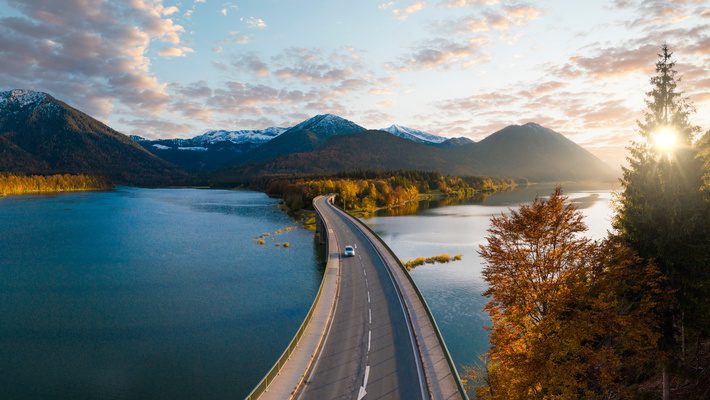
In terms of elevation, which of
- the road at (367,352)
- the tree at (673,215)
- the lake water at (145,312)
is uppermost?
the tree at (673,215)

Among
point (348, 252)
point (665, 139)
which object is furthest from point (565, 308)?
point (348, 252)

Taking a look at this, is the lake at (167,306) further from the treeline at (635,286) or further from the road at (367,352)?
the treeline at (635,286)

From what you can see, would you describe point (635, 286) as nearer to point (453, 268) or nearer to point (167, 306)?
point (453, 268)

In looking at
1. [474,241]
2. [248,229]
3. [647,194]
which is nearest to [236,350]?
[647,194]

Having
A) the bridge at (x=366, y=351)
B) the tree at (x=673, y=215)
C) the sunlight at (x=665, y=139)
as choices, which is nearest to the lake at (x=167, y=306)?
the bridge at (x=366, y=351)

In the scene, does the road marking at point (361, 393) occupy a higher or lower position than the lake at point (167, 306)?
higher

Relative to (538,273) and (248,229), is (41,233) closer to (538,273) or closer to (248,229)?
(248,229)

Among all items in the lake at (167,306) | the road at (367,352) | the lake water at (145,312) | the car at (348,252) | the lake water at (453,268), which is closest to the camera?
the road at (367,352)
